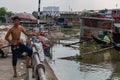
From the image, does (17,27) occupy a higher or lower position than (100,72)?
higher

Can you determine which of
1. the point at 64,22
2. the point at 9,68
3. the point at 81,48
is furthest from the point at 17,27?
the point at 64,22

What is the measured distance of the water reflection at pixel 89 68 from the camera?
54.3 ft

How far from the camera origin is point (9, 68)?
1162 cm

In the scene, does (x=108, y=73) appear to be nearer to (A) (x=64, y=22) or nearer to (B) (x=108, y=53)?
(B) (x=108, y=53)

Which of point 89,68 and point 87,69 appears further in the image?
point 89,68

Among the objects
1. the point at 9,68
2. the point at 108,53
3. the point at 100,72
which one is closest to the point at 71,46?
the point at 108,53

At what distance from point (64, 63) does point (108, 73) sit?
4047mm

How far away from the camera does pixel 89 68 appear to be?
19.5 metres

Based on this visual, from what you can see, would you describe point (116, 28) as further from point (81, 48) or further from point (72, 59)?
point (72, 59)

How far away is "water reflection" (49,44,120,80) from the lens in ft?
54.3

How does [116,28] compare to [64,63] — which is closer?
Answer: [64,63]

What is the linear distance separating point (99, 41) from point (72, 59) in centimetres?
953

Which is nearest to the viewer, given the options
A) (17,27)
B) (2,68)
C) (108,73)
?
(17,27)

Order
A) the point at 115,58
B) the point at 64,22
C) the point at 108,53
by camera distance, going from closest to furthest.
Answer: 1. the point at 115,58
2. the point at 108,53
3. the point at 64,22
